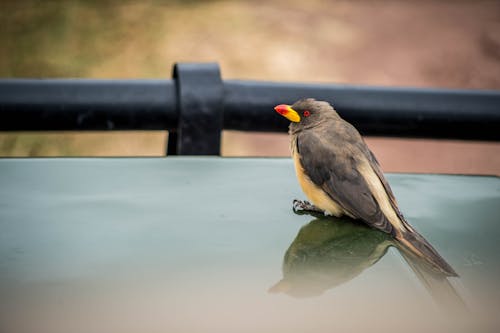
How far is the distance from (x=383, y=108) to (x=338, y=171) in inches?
31.3

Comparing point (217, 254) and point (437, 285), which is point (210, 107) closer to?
point (217, 254)

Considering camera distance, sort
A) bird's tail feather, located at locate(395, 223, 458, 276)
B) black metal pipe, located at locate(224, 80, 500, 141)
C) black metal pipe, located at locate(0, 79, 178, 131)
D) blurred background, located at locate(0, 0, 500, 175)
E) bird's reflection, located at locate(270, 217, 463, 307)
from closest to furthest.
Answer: bird's reflection, located at locate(270, 217, 463, 307) → bird's tail feather, located at locate(395, 223, 458, 276) → black metal pipe, located at locate(0, 79, 178, 131) → black metal pipe, located at locate(224, 80, 500, 141) → blurred background, located at locate(0, 0, 500, 175)

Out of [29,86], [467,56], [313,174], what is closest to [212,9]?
[467,56]

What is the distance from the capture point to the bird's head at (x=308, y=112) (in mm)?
2504

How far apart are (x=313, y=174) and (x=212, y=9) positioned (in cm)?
883

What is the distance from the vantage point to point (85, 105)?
2.81 meters

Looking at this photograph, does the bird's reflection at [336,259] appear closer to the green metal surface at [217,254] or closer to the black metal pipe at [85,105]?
the green metal surface at [217,254]

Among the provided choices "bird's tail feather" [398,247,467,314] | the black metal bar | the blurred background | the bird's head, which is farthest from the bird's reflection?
the blurred background

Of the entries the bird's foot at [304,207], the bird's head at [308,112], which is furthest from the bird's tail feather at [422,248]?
the bird's head at [308,112]

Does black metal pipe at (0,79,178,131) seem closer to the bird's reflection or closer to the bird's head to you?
the bird's head

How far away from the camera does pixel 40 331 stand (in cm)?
126

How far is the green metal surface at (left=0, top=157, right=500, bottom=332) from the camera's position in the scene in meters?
1.33

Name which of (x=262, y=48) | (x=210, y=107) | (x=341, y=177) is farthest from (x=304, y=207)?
(x=262, y=48)

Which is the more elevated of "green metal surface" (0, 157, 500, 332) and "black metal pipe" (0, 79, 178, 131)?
"green metal surface" (0, 157, 500, 332)
